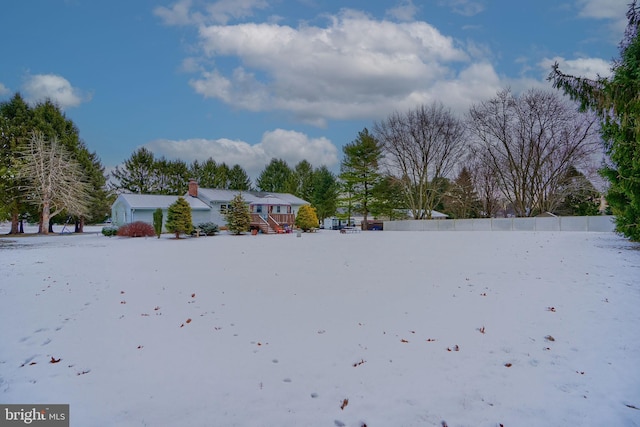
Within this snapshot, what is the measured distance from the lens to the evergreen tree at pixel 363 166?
3906 centimetres

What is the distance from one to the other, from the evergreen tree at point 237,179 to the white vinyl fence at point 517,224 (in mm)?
27568

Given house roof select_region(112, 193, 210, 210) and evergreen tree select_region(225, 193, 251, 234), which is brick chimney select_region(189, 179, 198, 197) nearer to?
house roof select_region(112, 193, 210, 210)

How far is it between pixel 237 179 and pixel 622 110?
2038 inches

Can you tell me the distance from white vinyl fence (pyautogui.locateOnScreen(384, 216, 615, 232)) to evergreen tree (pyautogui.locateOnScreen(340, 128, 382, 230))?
432 centimetres

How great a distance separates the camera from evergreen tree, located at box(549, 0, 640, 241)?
950 centimetres

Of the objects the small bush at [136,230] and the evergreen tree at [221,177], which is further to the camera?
the evergreen tree at [221,177]

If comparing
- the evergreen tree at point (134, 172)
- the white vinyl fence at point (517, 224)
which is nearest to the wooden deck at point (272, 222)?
the white vinyl fence at point (517, 224)

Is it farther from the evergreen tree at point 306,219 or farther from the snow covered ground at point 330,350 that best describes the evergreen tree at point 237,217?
the snow covered ground at point 330,350

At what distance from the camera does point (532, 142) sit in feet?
104

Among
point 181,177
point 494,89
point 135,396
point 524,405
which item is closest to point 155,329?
point 135,396

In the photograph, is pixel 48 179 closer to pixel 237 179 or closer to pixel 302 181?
pixel 237 179

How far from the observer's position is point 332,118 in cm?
2419

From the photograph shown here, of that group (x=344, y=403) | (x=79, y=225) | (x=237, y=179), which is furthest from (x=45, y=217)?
(x=344, y=403)

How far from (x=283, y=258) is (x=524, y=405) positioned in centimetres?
947
